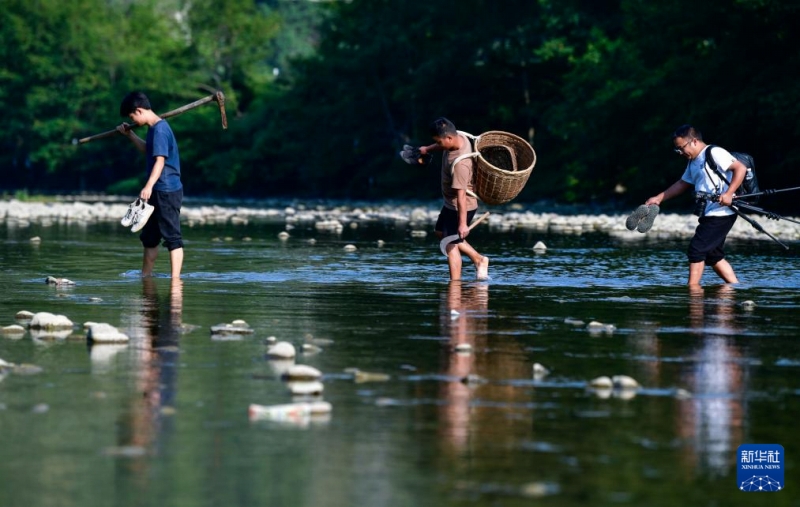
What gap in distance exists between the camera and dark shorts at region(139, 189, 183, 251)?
49.6ft

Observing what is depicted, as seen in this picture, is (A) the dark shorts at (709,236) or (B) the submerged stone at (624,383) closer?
(B) the submerged stone at (624,383)

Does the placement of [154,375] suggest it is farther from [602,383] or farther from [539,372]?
[602,383]

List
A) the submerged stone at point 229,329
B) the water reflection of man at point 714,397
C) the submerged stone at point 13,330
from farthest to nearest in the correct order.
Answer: the submerged stone at point 229,329
the submerged stone at point 13,330
the water reflection of man at point 714,397

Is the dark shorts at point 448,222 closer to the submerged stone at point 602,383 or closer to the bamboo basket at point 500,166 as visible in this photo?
the bamboo basket at point 500,166

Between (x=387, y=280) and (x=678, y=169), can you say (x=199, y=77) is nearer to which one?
(x=678, y=169)

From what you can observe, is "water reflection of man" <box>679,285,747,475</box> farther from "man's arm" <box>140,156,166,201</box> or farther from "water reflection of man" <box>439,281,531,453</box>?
"man's arm" <box>140,156,166,201</box>

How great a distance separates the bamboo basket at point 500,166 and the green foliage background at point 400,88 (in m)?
18.6

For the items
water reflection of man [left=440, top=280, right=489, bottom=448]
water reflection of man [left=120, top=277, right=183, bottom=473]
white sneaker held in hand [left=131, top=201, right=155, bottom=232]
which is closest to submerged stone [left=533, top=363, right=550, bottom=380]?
water reflection of man [left=440, top=280, right=489, bottom=448]

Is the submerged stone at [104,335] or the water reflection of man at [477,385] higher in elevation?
the submerged stone at [104,335]

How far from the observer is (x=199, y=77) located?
267 feet

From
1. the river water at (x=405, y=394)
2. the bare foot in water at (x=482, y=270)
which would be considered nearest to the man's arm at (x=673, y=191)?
the river water at (x=405, y=394)

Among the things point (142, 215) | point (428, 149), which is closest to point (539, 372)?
point (428, 149)

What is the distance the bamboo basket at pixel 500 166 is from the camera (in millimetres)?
15617

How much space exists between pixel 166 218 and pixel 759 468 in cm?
986
